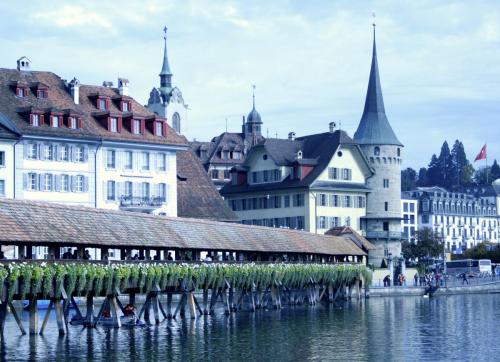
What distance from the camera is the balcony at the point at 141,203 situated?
86956 millimetres

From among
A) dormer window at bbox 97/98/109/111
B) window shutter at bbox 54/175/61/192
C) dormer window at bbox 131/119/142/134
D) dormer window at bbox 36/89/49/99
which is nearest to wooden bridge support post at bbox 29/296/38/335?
window shutter at bbox 54/175/61/192

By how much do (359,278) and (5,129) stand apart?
27.4 metres

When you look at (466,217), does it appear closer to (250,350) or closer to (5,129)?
(5,129)

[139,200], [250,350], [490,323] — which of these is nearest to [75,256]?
[250,350]

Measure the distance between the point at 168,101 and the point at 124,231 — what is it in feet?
336

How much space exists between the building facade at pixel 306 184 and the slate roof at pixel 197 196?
1259 cm

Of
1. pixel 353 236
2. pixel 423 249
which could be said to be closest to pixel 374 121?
pixel 353 236

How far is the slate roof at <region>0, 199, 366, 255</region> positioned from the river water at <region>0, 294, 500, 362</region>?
402 cm

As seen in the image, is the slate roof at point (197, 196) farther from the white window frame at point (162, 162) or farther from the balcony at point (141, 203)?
the white window frame at point (162, 162)

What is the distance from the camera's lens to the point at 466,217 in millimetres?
190500

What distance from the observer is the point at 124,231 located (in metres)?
56.7

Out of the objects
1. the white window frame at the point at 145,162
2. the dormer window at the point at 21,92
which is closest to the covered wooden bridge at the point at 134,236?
the white window frame at the point at 145,162

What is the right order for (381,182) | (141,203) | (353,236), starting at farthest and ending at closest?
(381,182) < (353,236) < (141,203)

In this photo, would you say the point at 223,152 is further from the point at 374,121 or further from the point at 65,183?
the point at 65,183
